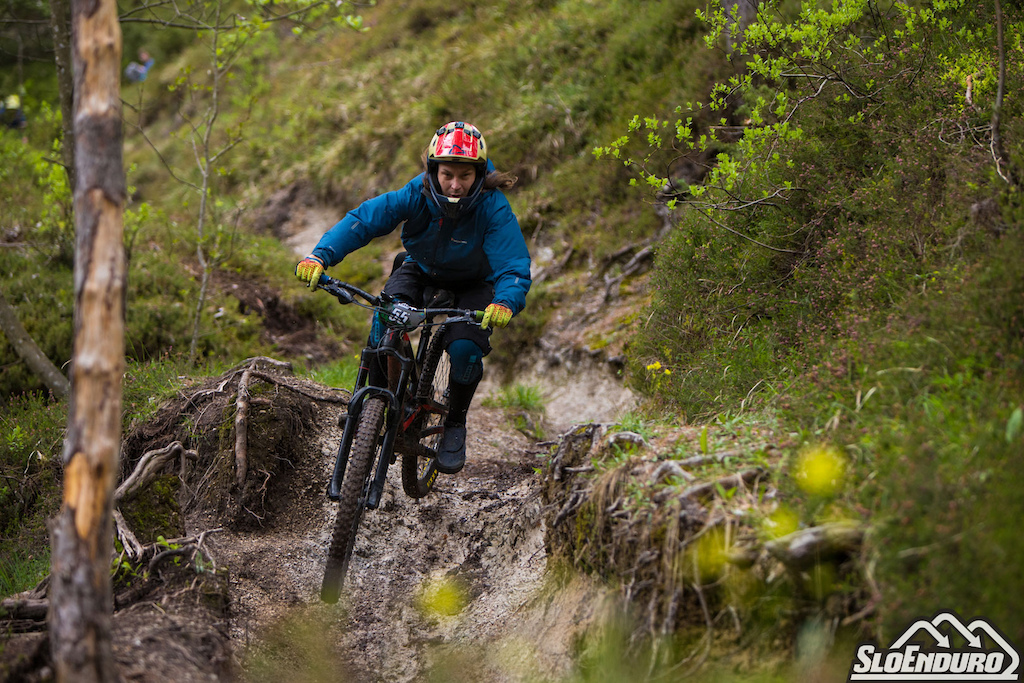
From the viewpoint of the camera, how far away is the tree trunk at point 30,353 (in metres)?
7.02

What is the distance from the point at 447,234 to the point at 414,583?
2397 millimetres

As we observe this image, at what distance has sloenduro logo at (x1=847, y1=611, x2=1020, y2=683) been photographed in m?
2.76

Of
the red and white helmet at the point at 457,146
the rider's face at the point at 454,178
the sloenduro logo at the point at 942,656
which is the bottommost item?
the sloenduro logo at the point at 942,656

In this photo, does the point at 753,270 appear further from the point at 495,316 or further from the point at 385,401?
the point at 385,401

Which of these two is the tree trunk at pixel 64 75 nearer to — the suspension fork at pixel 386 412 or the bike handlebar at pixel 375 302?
the bike handlebar at pixel 375 302

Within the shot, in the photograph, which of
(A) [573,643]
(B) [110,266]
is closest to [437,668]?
(A) [573,643]

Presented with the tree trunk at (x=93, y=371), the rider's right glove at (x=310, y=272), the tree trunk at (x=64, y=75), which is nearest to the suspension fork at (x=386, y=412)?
the rider's right glove at (x=310, y=272)

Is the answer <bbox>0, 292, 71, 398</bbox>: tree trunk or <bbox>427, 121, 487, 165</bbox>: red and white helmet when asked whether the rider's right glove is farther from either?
<bbox>0, 292, 71, 398</bbox>: tree trunk

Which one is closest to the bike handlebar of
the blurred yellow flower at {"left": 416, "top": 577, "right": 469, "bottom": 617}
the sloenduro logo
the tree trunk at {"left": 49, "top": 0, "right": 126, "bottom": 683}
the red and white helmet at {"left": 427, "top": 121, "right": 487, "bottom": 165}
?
the red and white helmet at {"left": 427, "top": 121, "right": 487, "bottom": 165}

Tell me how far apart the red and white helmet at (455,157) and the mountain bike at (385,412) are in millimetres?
631

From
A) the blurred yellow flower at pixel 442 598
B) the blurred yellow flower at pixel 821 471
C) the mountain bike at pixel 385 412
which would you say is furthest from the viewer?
the blurred yellow flower at pixel 442 598

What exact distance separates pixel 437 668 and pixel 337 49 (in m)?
16.0

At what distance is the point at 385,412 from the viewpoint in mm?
4832

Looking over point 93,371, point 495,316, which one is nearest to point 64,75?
point 495,316
